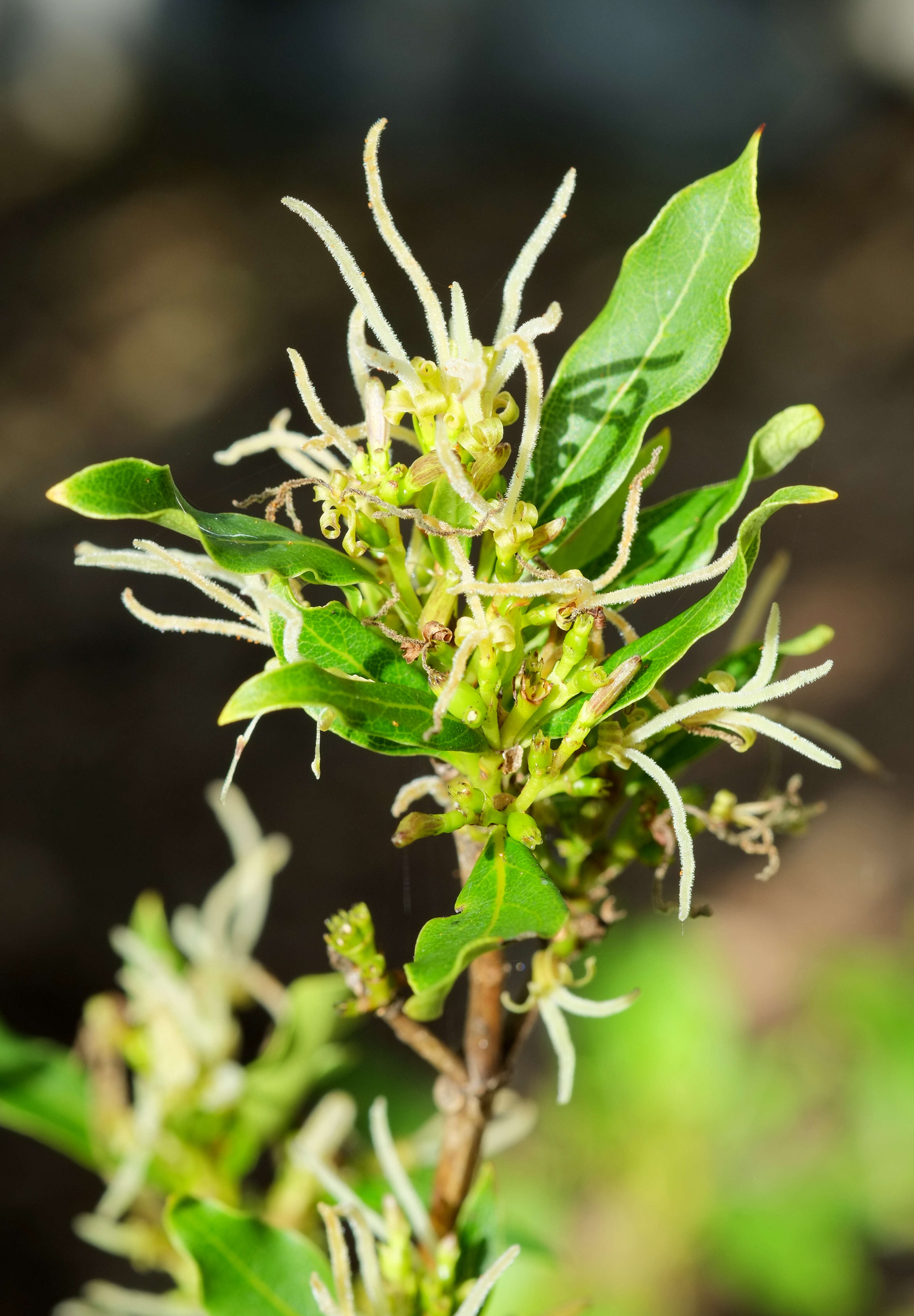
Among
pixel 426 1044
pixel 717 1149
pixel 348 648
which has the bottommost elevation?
pixel 717 1149

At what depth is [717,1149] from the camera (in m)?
2.12

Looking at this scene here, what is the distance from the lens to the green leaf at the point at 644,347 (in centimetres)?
58

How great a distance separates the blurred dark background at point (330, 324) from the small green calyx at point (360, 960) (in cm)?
209

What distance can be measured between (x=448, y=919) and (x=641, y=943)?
1792mm

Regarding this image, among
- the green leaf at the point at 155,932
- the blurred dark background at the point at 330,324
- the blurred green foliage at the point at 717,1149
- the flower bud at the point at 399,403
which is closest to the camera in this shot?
the flower bud at the point at 399,403

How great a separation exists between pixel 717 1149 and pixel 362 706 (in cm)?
196

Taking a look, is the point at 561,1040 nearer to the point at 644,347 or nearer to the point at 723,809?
the point at 723,809

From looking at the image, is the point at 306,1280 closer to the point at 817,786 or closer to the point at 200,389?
the point at 817,786

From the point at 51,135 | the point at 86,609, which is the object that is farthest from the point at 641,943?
the point at 51,135

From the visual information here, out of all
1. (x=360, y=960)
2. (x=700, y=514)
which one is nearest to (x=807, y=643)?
(x=700, y=514)

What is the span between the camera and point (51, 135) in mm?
4707

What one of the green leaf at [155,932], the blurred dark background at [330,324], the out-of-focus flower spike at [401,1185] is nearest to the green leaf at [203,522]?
the out-of-focus flower spike at [401,1185]

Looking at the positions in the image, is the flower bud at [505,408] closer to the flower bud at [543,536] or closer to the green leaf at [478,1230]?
the flower bud at [543,536]

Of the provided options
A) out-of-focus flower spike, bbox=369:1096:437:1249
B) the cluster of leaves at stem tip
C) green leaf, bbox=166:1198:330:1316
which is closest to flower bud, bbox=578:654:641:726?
the cluster of leaves at stem tip
